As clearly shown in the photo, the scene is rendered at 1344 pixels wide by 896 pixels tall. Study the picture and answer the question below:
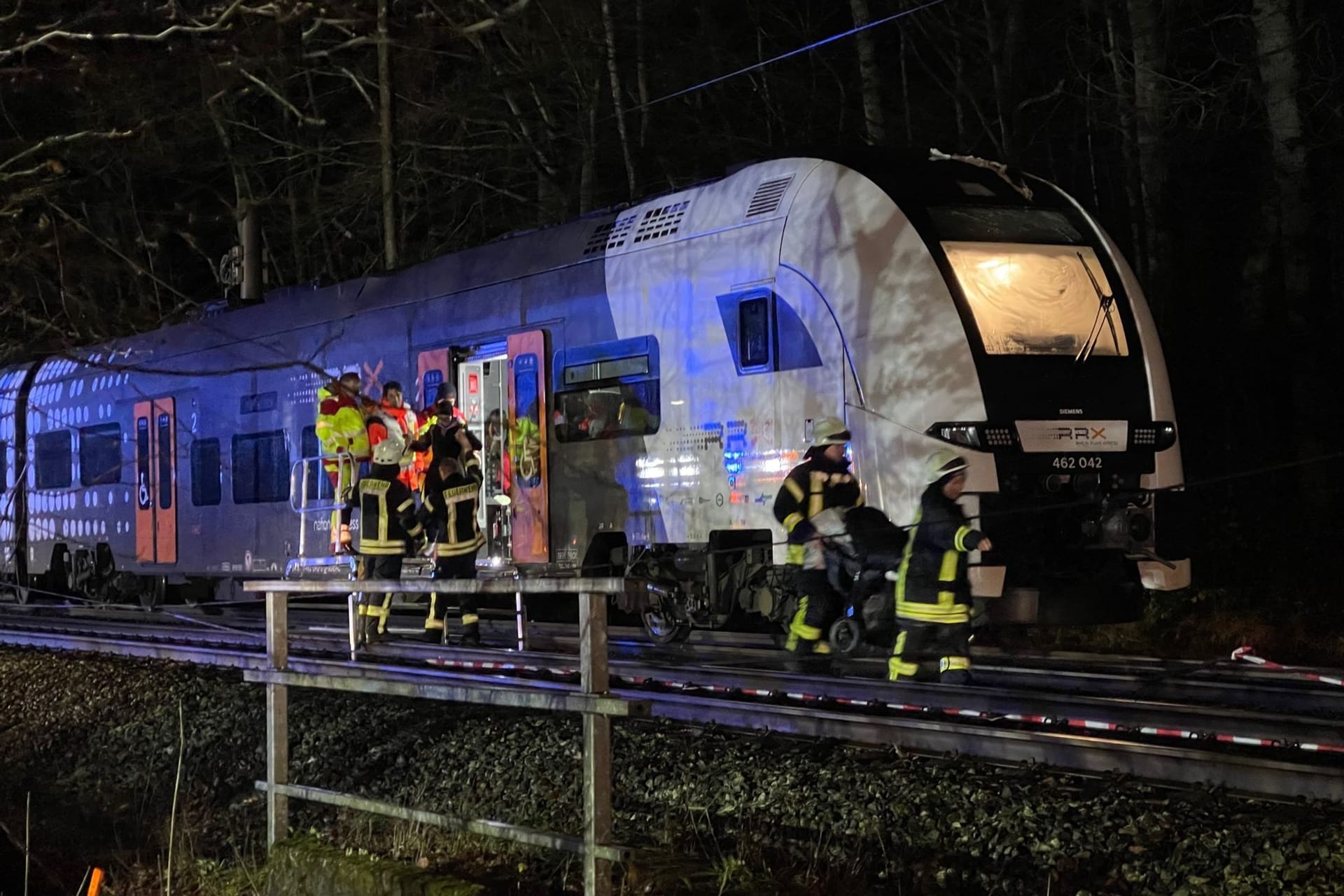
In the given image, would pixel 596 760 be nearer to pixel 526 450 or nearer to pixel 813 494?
pixel 813 494

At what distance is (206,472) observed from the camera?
18.5 metres

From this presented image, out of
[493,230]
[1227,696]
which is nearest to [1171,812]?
[1227,696]

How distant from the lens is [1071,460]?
10.8 m

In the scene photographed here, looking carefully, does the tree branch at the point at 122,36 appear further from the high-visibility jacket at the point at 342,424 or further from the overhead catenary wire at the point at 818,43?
the overhead catenary wire at the point at 818,43

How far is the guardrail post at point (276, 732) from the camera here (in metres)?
7.00

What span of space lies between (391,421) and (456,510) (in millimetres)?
1030

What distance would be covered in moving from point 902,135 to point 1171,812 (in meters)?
20.7

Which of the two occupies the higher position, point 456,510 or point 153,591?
point 456,510

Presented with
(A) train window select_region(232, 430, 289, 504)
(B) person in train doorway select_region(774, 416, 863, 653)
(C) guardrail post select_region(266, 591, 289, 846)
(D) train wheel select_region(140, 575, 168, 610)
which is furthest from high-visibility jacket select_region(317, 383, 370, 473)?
(D) train wheel select_region(140, 575, 168, 610)

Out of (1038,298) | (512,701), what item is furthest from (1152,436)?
(512,701)

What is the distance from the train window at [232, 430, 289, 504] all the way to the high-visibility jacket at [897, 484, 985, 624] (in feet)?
30.0

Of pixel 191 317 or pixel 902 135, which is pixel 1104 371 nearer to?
pixel 191 317

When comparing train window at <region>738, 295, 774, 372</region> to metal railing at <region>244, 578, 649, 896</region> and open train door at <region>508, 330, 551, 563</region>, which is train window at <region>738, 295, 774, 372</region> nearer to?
open train door at <region>508, 330, 551, 563</region>

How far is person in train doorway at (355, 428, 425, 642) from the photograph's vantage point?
41.2 ft
